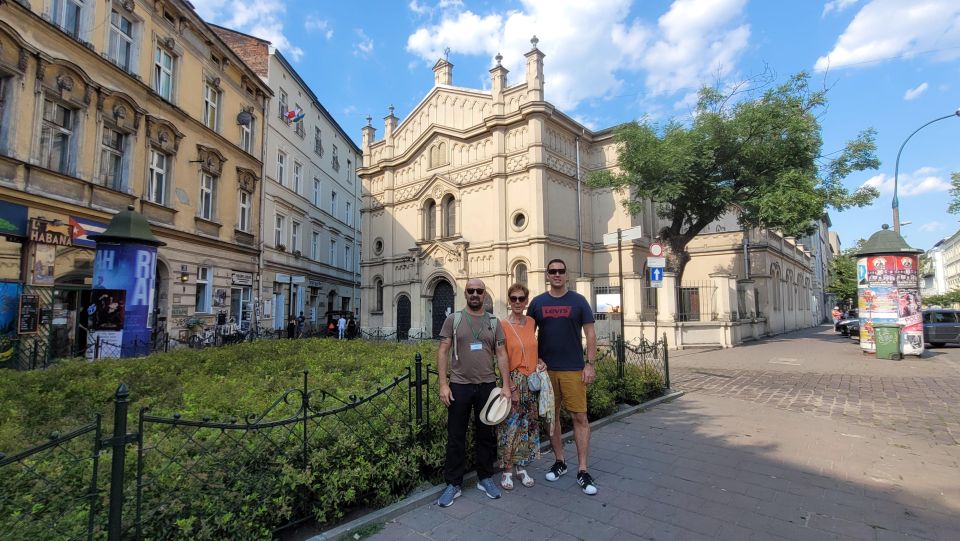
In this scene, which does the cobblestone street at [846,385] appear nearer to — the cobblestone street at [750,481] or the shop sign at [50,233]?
the cobblestone street at [750,481]

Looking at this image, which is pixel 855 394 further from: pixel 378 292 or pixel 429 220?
pixel 378 292

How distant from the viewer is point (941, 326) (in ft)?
63.1

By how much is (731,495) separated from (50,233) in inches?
634

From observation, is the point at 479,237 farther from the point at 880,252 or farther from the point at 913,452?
the point at 913,452

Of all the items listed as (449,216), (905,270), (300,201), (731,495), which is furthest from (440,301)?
(731,495)

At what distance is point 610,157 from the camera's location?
2738 cm

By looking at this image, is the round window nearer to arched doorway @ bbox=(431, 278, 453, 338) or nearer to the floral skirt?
arched doorway @ bbox=(431, 278, 453, 338)

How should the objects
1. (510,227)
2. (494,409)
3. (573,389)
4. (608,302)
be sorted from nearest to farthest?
(494,409)
(573,389)
(608,302)
(510,227)

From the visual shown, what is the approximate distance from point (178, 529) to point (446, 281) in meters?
24.5

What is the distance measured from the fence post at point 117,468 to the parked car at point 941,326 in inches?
1055

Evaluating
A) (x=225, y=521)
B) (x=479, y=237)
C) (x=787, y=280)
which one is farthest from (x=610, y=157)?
(x=225, y=521)

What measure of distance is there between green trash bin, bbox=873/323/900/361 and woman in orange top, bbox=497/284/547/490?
1637 cm

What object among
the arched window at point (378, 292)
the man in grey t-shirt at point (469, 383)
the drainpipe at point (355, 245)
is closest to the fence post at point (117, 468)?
the man in grey t-shirt at point (469, 383)

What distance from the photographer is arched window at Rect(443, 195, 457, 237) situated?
27688 mm
